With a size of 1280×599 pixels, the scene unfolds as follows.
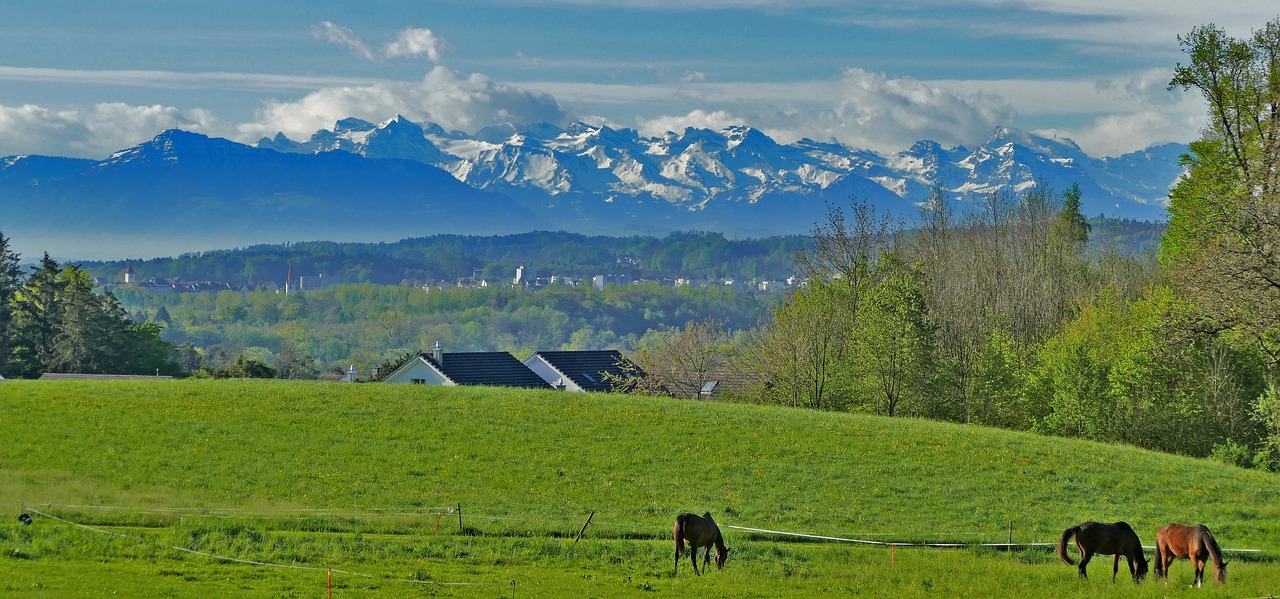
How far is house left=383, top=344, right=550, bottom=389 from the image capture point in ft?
299

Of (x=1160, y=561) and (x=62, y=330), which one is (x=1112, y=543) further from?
(x=62, y=330)

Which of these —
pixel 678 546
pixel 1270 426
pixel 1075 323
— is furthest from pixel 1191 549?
pixel 1075 323

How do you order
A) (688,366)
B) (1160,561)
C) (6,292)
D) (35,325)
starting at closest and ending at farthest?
(1160,561) → (688,366) → (35,325) → (6,292)

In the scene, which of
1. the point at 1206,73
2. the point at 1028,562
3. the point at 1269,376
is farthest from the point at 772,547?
the point at 1269,376

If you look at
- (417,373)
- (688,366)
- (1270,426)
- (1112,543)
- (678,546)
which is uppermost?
(688,366)

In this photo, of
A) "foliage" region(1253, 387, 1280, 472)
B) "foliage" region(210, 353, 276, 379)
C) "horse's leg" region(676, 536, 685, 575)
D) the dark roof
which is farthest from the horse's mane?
"foliage" region(210, 353, 276, 379)

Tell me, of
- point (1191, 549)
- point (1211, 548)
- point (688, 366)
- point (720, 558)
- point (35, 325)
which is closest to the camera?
point (1211, 548)

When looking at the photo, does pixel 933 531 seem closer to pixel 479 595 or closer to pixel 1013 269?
pixel 479 595

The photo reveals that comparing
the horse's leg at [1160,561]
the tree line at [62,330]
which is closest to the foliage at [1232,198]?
the horse's leg at [1160,561]

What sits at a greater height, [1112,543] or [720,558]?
[1112,543]

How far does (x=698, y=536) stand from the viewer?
85.7 feet

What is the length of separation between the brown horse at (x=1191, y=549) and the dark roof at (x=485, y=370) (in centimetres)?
6909

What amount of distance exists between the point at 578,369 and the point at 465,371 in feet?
57.3

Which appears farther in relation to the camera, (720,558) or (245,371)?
(245,371)
